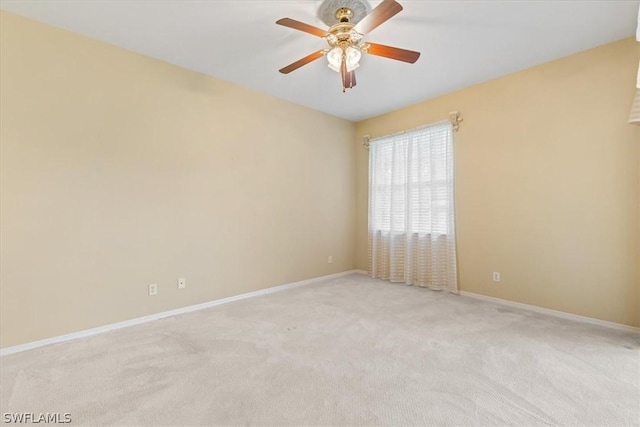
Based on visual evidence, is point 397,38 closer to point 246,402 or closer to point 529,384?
point 529,384

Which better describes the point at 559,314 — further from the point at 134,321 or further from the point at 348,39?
the point at 134,321

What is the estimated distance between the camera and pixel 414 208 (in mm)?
4168

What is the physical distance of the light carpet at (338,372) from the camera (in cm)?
156

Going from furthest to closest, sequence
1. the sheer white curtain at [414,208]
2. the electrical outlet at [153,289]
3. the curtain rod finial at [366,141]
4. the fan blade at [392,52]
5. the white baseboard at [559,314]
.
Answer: the curtain rod finial at [366,141]
the sheer white curtain at [414,208]
the electrical outlet at [153,289]
the white baseboard at [559,314]
the fan blade at [392,52]

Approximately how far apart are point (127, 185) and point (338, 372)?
2513 millimetres

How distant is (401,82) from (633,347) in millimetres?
3228

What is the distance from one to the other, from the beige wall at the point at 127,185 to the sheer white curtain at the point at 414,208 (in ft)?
4.21

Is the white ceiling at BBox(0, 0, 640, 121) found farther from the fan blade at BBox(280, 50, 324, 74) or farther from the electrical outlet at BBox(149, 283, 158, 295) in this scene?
the electrical outlet at BBox(149, 283, 158, 295)

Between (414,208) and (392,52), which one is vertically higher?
(392,52)

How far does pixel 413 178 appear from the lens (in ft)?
13.7

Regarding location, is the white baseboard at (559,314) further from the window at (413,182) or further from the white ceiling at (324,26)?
the white ceiling at (324,26)

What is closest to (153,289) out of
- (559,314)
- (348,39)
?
(348,39)

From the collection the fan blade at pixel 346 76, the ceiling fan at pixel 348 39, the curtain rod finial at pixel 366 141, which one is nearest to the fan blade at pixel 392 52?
the ceiling fan at pixel 348 39

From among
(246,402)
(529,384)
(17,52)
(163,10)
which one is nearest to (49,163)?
(17,52)
